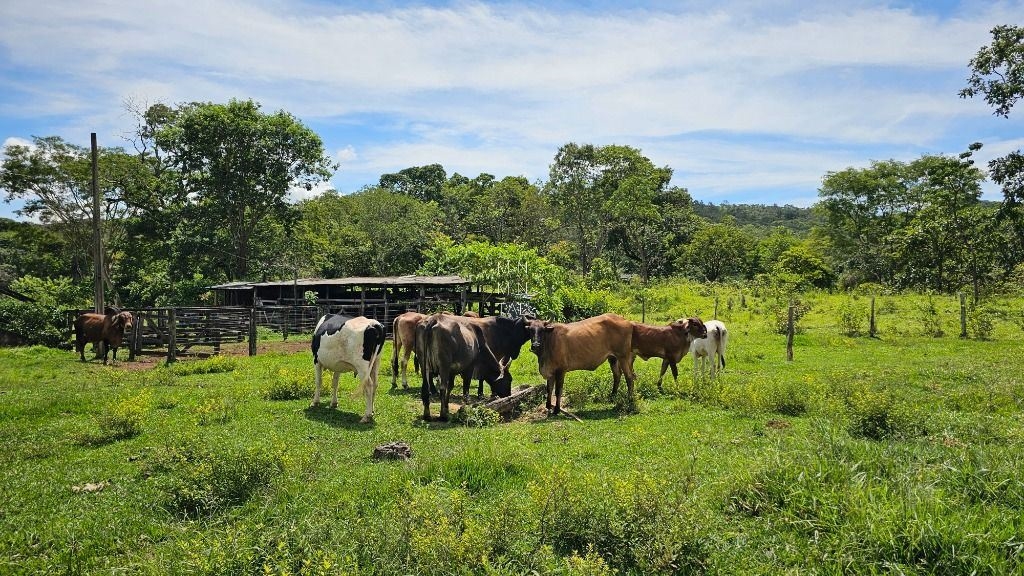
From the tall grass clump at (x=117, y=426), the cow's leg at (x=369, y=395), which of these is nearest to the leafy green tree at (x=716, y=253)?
the cow's leg at (x=369, y=395)

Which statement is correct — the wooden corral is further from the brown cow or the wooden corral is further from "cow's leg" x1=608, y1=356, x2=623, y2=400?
"cow's leg" x1=608, y1=356, x2=623, y2=400

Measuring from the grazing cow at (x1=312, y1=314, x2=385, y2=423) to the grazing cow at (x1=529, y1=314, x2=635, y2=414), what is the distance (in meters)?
3.10

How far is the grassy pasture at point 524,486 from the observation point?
4.74 metres

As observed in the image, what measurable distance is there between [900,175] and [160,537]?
6043 cm

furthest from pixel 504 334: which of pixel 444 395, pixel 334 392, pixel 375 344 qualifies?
pixel 334 392

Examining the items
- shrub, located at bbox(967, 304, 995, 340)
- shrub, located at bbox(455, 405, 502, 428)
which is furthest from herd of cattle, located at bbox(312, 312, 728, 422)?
shrub, located at bbox(967, 304, 995, 340)

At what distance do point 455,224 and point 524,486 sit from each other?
1967 inches

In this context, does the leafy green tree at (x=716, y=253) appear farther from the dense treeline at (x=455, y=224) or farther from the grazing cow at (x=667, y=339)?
the grazing cow at (x=667, y=339)

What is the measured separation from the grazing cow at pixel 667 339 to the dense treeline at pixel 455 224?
10.9m

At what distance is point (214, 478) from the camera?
244 inches

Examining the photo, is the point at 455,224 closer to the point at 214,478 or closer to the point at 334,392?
the point at 334,392

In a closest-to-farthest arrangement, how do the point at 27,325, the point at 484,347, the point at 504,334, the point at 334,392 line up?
the point at 334,392 < the point at 484,347 < the point at 504,334 < the point at 27,325

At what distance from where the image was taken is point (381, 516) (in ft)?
18.3

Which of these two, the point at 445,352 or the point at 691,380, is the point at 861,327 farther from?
the point at 445,352
